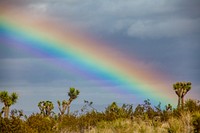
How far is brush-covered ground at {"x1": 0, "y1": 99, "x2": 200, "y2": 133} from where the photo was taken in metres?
21.2

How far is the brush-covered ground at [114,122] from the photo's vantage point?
2119cm

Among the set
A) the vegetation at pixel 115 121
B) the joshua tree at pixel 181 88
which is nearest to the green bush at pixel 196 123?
the vegetation at pixel 115 121

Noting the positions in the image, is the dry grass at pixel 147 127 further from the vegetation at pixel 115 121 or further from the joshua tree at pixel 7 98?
the joshua tree at pixel 7 98

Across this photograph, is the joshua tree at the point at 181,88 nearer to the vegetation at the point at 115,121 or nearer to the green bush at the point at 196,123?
the vegetation at the point at 115,121

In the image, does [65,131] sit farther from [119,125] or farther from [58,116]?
[58,116]

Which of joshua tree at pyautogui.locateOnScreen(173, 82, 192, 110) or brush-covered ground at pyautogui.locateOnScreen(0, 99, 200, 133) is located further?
joshua tree at pyautogui.locateOnScreen(173, 82, 192, 110)

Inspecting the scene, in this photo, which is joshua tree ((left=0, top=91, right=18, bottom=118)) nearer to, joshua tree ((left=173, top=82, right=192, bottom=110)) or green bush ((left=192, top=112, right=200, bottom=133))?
joshua tree ((left=173, top=82, right=192, bottom=110))

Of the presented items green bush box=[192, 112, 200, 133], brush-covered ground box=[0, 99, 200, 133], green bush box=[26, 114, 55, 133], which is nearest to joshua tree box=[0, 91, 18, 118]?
brush-covered ground box=[0, 99, 200, 133]

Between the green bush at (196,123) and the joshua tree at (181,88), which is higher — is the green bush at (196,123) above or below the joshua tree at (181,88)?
below

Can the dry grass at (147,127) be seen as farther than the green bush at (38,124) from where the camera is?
Yes

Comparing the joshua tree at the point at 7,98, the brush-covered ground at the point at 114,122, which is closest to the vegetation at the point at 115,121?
the brush-covered ground at the point at 114,122

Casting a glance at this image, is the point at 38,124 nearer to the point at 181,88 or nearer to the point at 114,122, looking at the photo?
the point at 114,122

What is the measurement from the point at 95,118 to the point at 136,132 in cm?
735

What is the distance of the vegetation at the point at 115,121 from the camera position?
21523mm
